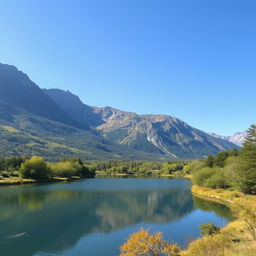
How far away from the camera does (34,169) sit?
13762 cm

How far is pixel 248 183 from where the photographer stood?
73000 millimetres

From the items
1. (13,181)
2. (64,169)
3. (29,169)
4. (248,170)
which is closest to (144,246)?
(248,170)

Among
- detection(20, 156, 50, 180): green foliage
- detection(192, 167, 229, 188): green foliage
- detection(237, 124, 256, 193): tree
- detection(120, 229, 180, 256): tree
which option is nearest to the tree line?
detection(20, 156, 50, 180): green foliage

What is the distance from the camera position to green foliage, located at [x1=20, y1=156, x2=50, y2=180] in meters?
135

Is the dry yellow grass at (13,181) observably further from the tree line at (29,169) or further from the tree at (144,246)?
the tree at (144,246)

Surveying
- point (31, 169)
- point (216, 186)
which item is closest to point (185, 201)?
point (216, 186)

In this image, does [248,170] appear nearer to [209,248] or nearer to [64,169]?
[209,248]

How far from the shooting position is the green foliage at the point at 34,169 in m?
135

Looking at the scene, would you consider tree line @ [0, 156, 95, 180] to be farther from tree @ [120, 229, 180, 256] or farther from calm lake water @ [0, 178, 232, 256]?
tree @ [120, 229, 180, 256]

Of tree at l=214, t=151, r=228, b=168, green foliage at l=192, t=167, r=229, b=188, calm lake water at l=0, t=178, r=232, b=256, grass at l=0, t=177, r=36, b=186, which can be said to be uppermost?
tree at l=214, t=151, r=228, b=168

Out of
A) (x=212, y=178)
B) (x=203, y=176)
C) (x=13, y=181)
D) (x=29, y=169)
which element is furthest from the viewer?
(x=29, y=169)

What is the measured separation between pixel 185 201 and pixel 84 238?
5014 cm

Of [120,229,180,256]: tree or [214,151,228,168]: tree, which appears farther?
[214,151,228,168]: tree

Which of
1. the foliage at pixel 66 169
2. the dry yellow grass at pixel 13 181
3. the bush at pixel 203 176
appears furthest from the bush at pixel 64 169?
the bush at pixel 203 176
